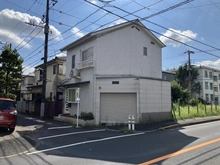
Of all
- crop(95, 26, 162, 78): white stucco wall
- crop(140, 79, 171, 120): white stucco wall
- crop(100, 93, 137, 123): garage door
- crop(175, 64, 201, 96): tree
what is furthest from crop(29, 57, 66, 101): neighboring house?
crop(175, 64, 201, 96): tree

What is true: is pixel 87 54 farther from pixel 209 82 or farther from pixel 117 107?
pixel 209 82

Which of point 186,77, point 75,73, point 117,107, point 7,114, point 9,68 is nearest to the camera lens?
point 7,114

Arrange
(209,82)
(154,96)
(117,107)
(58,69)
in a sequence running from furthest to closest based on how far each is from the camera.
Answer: (209,82), (58,69), (154,96), (117,107)

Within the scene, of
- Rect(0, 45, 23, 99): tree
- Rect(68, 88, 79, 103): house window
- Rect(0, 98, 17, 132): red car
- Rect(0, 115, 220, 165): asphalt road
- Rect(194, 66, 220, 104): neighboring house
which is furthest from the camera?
Rect(194, 66, 220, 104): neighboring house

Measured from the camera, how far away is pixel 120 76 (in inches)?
578

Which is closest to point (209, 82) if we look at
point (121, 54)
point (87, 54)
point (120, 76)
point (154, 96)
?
point (154, 96)

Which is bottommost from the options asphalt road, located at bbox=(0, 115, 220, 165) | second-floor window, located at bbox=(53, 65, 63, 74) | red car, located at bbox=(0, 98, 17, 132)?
asphalt road, located at bbox=(0, 115, 220, 165)

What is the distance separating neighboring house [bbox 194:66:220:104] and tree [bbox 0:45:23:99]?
3881 cm

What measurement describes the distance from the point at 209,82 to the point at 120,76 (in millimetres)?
40194

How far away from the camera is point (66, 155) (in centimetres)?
651

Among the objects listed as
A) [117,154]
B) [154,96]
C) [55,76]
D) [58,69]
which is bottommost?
[117,154]

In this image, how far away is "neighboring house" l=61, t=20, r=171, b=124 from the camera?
47.0 ft

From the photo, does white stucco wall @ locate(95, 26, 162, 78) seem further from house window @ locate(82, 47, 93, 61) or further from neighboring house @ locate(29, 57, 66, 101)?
neighboring house @ locate(29, 57, 66, 101)

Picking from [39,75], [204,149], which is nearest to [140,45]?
[204,149]
